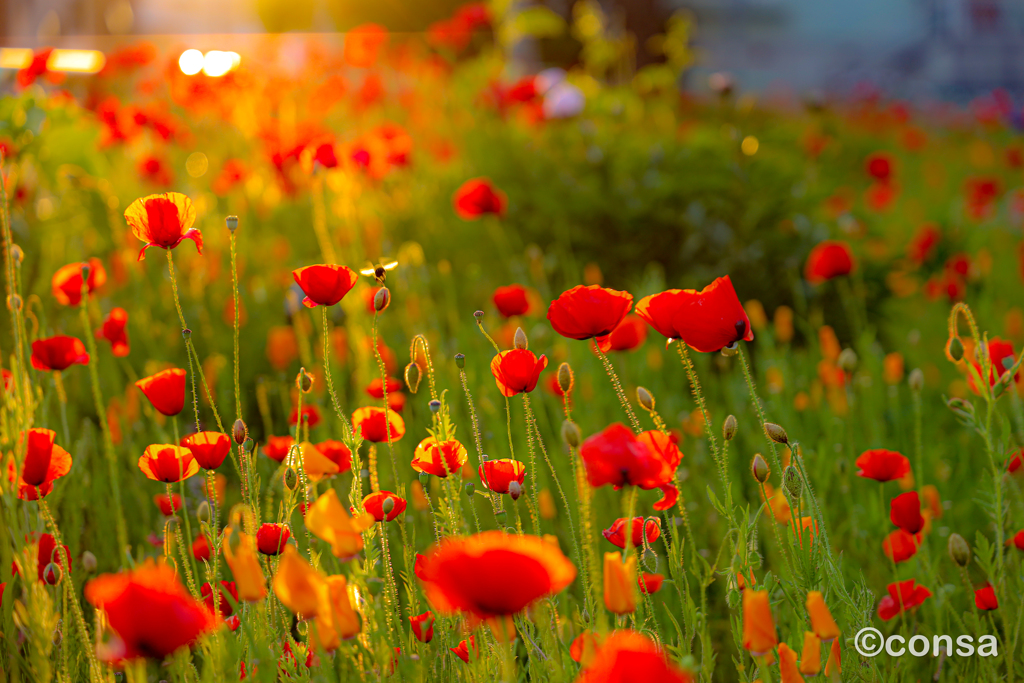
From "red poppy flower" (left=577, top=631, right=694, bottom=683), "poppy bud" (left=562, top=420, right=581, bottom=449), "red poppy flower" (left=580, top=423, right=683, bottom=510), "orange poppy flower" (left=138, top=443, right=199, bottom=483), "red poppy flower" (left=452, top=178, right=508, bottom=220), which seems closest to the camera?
"red poppy flower" (left=577, top=631, right=694, bottom=683)

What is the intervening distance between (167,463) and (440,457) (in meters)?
0.34

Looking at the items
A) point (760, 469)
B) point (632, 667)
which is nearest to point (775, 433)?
point (760, 469)

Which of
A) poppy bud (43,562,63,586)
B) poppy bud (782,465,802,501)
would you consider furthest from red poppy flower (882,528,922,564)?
poppy bud (43,562,63,586)

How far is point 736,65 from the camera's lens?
45.3ft

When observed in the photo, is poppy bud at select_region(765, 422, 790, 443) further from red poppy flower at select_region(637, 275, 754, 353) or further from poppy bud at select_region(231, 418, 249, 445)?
poppy bud at select_region(231, 418, 249, 445)

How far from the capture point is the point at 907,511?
47.3 inches

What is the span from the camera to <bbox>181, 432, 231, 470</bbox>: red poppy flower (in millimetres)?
1020

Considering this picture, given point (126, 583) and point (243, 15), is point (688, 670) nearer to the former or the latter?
point (126, 583)

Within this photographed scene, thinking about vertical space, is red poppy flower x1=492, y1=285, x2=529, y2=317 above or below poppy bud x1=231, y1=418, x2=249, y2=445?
above

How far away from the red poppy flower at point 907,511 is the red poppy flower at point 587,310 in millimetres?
550

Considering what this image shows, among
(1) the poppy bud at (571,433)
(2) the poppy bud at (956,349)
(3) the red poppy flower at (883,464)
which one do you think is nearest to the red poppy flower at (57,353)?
(1) the poppy bud at (571,433)

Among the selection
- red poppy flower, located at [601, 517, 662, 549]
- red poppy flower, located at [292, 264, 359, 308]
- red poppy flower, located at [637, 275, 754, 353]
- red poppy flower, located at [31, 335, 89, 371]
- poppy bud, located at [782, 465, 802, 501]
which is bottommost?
red poppy flower, located at [601, 517, 662, 549]

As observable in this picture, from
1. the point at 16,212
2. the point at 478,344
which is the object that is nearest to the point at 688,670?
the point at 478,344

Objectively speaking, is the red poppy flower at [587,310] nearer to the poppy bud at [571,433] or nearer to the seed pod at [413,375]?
the poppy bud at [571,433]
